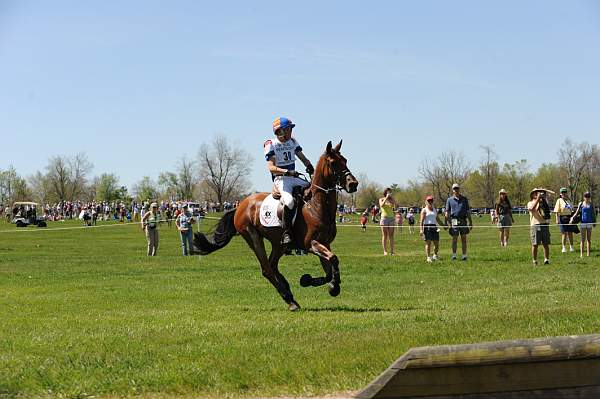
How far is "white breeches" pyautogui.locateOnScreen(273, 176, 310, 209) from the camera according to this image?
43.3 ft

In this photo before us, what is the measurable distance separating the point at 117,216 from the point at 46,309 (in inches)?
2992

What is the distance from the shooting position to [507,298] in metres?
14.0

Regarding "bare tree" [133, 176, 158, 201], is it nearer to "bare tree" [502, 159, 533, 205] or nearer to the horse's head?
"bare tree" [502, 159, 533, 205]

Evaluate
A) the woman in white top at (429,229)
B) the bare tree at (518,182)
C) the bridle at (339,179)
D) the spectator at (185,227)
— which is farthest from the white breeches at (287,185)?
the bare tree at (518,182)

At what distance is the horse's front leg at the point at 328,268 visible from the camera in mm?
12328

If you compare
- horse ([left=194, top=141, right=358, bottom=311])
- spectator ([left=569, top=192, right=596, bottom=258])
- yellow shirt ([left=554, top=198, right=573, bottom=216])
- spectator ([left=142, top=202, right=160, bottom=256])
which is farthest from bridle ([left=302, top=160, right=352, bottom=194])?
spectator ([left=142, top=202, right=160, bottom=256])

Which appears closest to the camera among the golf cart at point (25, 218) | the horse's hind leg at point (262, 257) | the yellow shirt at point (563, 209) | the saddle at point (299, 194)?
the saddle at point (299, 194)

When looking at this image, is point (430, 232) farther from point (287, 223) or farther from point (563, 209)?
point (287, 223)

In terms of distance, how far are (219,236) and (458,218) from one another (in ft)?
35.1

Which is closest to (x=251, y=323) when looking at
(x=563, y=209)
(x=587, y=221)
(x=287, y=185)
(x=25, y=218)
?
(x=287, y=185)

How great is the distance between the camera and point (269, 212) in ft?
44.8

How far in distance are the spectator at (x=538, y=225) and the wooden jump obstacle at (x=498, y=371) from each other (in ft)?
49.1

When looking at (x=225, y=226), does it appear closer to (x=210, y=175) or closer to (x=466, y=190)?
(x=210, y=175)

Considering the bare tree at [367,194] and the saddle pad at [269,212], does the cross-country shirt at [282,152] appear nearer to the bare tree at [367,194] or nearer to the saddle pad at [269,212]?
the saddle pad at [269,212]
